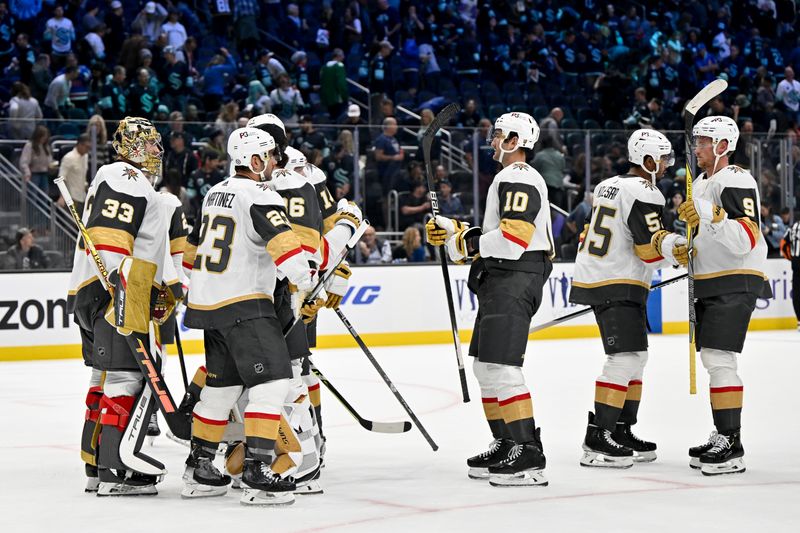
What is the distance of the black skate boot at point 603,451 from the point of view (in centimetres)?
531

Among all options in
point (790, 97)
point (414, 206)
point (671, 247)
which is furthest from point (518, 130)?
point (790, 97)

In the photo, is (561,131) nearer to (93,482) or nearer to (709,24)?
(709,24)

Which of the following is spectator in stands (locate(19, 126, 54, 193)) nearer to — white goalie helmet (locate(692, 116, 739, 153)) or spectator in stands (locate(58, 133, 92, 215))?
spectator in stands (locate(58, 133, 92, 215))

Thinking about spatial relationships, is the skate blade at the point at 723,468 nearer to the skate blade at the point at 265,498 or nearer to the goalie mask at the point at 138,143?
Answer: the skate blade at the point at 265,498

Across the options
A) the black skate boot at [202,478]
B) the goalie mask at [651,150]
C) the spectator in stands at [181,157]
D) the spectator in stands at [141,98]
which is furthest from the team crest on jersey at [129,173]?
the spectator in stands at [141,98]

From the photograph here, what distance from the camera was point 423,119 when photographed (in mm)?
13672

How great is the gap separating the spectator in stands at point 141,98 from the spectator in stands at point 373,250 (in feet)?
9.13

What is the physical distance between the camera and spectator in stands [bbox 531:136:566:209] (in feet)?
42.4

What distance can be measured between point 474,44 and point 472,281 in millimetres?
12505

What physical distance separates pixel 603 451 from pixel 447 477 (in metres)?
0.72

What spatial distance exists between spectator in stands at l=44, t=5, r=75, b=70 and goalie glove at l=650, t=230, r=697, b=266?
9.90 meters

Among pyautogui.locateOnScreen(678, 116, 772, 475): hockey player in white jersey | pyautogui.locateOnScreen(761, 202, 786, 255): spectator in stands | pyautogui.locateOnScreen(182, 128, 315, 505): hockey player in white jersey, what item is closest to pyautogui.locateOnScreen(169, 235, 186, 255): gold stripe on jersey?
pyautogui.locateOnScreen(182, 128, 315, 505): hockey player in white jersey

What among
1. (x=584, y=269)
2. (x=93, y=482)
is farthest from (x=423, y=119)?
(x=93, y=482)

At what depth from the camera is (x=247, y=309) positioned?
451 centimetres
